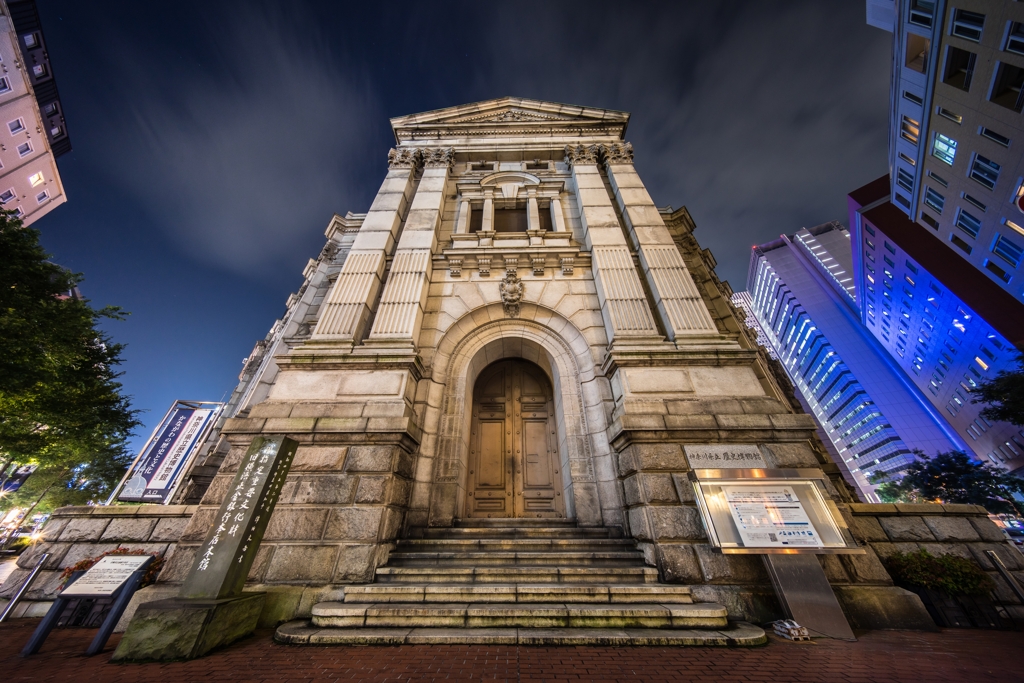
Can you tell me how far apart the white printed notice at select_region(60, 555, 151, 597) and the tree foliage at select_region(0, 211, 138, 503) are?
10641 millimetres

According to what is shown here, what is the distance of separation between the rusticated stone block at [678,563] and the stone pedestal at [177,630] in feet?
18.6

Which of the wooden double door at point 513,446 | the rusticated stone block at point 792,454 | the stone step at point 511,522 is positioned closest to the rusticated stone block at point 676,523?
the rusticated stone block at point 792,454

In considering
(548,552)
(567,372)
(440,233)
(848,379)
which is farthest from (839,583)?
(848,379)

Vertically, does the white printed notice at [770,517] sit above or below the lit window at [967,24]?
below

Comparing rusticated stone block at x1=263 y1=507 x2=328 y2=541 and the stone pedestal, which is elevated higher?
rusticated stone block at x1=263 y1=507 x2=328 y2=541

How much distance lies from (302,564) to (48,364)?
44.2 feet

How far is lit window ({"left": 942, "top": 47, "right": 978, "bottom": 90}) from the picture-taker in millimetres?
21691

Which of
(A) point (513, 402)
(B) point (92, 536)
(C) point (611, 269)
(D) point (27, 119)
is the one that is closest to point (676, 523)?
(A) point (513, 402)

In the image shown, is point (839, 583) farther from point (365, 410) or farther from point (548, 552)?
point (365, 410)

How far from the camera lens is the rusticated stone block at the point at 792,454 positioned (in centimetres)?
583

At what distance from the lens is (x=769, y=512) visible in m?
4.92

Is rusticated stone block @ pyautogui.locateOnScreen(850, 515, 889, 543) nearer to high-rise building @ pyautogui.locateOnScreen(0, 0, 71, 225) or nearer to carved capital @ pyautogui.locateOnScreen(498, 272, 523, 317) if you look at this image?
carved capital @ pyautogui.locateOnScreen(498, 272, 523, 317)

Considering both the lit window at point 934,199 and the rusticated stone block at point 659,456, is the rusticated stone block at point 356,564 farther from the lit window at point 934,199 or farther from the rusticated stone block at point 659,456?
the lit window at point 934,199

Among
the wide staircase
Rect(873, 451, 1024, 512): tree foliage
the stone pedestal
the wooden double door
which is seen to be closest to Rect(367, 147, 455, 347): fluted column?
the wooden double door
